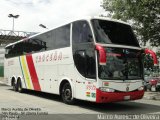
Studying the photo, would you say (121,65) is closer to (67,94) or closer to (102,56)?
(102,56)

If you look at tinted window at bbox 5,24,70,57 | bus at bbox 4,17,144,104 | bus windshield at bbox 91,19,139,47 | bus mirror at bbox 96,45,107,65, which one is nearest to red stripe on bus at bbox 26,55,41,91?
tinted window at bbox 5,24,70,57

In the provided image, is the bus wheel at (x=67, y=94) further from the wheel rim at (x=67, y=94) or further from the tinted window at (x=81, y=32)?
the tinted window at (x=81, y=32)

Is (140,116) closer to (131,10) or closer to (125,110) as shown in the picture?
(125,110)

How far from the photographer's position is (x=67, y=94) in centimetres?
1533

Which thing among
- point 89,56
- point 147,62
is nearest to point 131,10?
point 147,62

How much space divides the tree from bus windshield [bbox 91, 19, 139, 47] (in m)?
5.74

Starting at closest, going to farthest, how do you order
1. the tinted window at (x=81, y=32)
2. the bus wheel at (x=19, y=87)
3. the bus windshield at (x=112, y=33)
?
the bus windshield at (x=112, y=33)
the tinted window at (x=81, y=32)
the bus wheel at (x=19, y=87)

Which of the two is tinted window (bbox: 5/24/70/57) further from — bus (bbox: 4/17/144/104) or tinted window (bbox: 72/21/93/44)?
tinted window (bbox: 72/21/93/44)

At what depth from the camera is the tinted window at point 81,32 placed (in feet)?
45.0

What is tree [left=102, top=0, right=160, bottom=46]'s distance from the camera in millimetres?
20484

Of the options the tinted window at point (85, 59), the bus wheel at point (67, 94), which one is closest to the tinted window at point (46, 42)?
the tinted window at point (85, 59)

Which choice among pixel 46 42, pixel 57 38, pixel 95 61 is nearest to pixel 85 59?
pixel 95 61

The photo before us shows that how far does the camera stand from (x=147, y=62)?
1003 inches

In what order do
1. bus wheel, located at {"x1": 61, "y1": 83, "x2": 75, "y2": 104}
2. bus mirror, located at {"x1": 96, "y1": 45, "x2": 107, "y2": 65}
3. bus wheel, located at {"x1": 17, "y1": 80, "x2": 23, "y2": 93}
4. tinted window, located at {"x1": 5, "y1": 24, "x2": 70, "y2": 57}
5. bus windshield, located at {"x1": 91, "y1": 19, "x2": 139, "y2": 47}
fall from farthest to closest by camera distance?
bus wheel, located at {"x1": 17, "y1": 80, "x2": 23, "y2": 93} < tinted window, located at {"x1": 5, "y1": 24, "x2": 70, "y2": 57} < bus wheel, located at {"x1": 61, "y1": 83, "x2": 75, "y2": 104} < bus windshield, located at {"x1": 91, "y1": 19, "x2": 139, "y2": 47} < bus mirror, located at {"x1": 96, "y1": 45, "x2": 107, "y2": 65}
